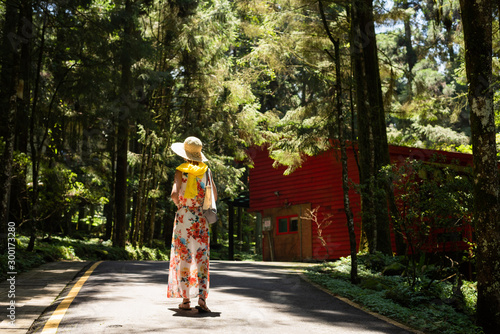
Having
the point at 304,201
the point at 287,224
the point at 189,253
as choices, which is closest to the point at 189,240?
the point at 189,253

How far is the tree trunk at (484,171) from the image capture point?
24.0 ft

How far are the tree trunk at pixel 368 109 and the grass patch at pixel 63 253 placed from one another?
8.63m

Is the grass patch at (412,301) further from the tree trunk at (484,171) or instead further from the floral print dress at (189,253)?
the floral print dress at (189,253)

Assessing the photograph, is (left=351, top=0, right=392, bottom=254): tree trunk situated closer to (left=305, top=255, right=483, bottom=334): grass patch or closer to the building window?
(left=305, top=255, right=483, bottom=334): grass patch

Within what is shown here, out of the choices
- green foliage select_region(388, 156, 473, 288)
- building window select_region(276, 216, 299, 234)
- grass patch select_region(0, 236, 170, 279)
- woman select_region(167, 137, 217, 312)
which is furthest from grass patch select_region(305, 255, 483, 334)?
building window select_region(276, 216, 299, 234)

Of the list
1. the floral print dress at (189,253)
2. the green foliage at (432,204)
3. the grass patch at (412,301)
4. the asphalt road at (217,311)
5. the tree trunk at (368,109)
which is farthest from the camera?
the tree trunk at (368,109)

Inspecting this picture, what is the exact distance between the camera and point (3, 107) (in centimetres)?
1811

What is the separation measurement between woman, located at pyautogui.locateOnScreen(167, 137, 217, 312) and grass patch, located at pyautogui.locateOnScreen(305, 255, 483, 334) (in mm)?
2837

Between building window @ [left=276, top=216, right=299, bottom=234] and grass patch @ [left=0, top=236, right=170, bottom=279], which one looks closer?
grass patch @ [left=0, top=236, right=170, bottom=279]

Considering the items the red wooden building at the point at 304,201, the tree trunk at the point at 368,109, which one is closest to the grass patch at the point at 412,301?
the tree trunk at the point at 368,109

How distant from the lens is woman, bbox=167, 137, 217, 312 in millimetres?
6570

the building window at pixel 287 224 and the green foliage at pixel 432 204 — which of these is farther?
the building window at pixel 287 224

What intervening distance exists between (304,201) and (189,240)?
726 inches

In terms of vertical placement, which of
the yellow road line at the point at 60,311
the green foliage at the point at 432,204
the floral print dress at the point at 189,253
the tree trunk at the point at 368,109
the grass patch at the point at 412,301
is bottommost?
the grass patch at the point at 412,301
